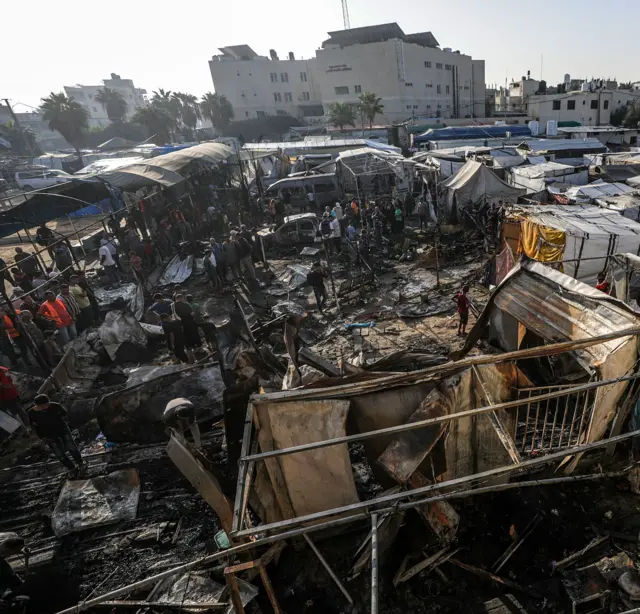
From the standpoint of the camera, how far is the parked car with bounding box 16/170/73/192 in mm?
29859

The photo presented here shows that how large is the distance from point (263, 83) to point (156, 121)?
2343cm

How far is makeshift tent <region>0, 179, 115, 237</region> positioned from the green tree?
171ft

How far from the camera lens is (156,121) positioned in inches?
2160

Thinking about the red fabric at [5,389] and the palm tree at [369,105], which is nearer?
the red fabric at [5,389]

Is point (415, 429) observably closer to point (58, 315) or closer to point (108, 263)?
point (58, 315)

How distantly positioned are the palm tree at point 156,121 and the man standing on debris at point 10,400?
54.3 metres

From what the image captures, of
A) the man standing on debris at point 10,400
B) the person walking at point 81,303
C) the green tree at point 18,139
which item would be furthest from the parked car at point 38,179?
A: the green tree at point 18,139

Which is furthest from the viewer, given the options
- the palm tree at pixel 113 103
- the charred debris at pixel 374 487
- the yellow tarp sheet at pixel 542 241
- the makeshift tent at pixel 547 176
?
the palm tree at pixel 113 103

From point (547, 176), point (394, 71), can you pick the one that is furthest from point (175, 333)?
point (394, 71)

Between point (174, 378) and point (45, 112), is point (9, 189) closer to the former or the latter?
point (45, 112)

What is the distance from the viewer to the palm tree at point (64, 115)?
47.3m

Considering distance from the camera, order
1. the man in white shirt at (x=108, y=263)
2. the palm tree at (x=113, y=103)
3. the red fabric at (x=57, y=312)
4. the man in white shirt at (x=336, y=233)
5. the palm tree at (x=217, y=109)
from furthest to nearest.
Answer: the palm tree at (x=217, y=109)
the palm tree at (x=113, y=103)
the man in white shirt at (x=336, y=233)
the man in white shirt at (x=108, y=263)
the red fabric at (x=57, y=312)

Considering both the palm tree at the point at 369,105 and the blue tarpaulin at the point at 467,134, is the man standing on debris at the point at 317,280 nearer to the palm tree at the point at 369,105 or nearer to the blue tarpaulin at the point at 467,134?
the blue tarpaulin at the point at 467,134

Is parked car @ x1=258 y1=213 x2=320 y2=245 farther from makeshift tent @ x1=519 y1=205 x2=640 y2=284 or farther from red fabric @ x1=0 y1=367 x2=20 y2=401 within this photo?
red fabric @ x1=0 y1=367 x2=20 y2=401
